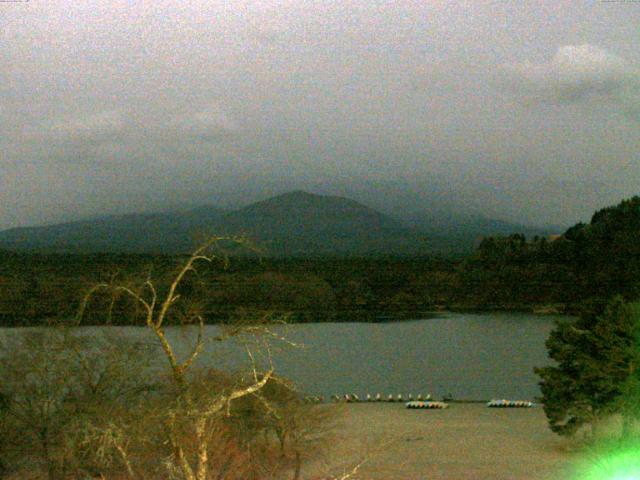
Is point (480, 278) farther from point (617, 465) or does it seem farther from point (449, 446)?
point (617, 465)

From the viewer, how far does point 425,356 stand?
132 feet

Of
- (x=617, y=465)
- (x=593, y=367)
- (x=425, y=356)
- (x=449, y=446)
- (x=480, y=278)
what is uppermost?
(x=593, y=367)

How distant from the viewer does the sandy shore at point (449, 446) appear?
561 inches

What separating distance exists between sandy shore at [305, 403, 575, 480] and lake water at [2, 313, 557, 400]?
478cm

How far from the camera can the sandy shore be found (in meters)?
14.2

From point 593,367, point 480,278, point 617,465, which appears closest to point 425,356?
point 480,278

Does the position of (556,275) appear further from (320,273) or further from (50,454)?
(50,454)

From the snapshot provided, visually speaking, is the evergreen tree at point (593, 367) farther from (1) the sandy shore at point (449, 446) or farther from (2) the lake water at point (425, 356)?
(2) the lake water at point (425, 356)

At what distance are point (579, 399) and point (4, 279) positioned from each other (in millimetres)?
26883

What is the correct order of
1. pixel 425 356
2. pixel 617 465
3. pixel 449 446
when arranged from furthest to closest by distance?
1. pixel 425 356
2. pixel 449 446
3. pixel 617 465

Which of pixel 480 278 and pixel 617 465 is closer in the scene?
pixel 617 465

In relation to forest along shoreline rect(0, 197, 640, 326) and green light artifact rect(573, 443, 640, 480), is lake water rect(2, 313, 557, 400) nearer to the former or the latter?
forest along shoreline rect(0, 197, 640, 326)

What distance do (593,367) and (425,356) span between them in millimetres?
25001

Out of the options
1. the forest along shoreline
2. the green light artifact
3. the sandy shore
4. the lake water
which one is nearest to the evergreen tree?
the sandy shore
